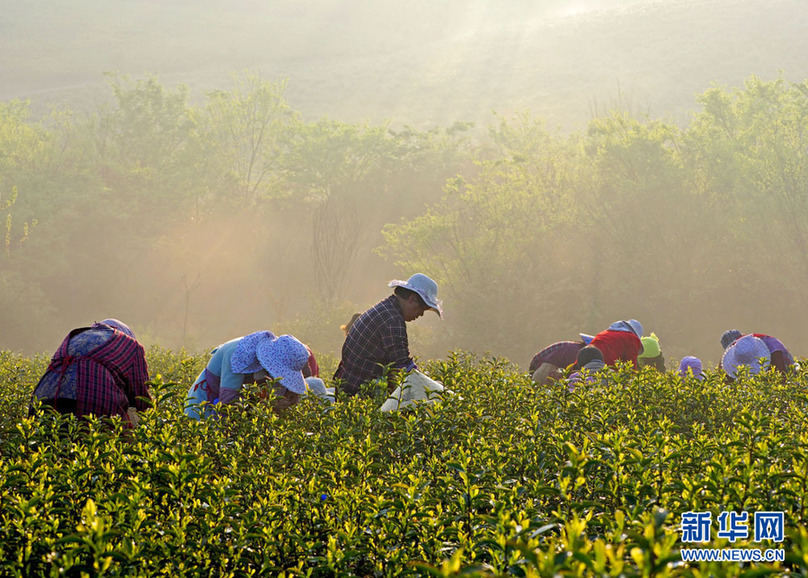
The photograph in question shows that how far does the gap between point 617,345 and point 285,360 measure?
3.60 metres

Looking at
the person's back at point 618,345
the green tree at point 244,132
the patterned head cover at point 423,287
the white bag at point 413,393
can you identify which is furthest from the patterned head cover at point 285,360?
the green tree at point 244,132

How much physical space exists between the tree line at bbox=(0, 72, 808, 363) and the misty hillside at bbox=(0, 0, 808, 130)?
3193 centimetres

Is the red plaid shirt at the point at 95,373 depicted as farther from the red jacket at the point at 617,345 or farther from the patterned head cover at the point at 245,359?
the red jacket at the point at 617,345

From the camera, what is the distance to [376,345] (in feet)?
18.5

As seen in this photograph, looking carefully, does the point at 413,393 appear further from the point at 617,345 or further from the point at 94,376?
the point at 617,345

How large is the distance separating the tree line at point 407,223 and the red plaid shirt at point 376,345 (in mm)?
14221

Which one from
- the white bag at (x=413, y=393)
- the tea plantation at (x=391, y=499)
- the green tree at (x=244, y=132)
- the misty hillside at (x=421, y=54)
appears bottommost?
the tea plantation at (x=391, y=499)

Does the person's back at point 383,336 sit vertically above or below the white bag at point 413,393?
above

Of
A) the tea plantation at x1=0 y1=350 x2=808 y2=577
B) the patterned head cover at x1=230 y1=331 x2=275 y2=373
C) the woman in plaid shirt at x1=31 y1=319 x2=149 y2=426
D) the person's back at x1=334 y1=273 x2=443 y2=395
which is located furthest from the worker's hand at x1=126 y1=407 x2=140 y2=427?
the person's back at x1=334 y1=273 x2=443 y2=395

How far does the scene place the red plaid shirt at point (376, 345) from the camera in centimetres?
560

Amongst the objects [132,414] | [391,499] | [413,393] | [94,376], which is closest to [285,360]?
[413,393]

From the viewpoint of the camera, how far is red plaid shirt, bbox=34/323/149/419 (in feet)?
14.6

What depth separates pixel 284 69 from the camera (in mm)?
85688

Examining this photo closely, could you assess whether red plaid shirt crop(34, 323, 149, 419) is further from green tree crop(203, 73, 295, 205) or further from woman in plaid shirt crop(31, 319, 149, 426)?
green tree crop(203, 73, 295, 205)
